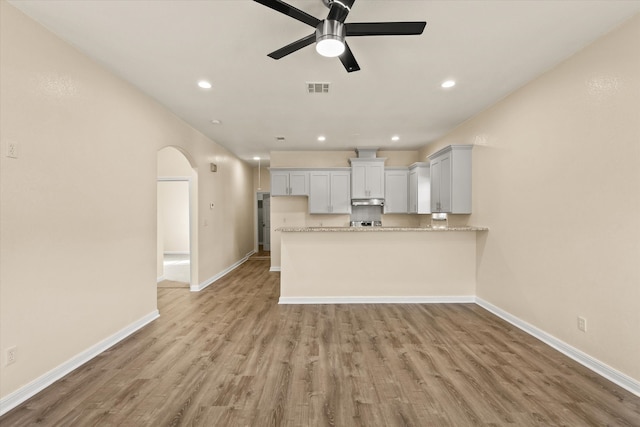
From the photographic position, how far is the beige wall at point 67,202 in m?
1.98

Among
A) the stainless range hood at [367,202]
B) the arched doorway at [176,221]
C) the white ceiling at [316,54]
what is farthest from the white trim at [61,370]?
the stainless range hood at [367,202]

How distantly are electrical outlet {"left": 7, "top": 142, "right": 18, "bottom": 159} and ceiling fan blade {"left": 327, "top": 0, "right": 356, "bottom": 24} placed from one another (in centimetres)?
245

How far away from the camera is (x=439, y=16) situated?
6.89ft

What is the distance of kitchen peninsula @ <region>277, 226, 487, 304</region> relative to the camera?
4.19 m

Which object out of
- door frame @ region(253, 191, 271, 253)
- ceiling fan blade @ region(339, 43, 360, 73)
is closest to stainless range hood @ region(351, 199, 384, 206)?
door frame @ region(253, 191, 271, 253)

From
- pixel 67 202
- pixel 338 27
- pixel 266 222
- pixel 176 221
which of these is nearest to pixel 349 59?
pixel 338 27

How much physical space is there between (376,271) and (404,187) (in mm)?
2866

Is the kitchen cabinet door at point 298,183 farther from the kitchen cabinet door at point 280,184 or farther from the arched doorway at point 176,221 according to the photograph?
the arched doorway at point 176,221

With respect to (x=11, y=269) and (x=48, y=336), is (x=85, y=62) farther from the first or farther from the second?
(x=48, y=336)

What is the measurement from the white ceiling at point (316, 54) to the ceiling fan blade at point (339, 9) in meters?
0.34

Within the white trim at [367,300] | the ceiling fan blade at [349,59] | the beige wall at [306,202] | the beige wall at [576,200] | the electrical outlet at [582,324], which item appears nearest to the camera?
the ceiling fan blade at [349,59]

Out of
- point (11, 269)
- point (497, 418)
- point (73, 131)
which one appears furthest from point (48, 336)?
point (497, 418)

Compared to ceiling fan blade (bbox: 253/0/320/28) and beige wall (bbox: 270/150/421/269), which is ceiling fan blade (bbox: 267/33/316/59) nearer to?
ceiling fan blade (bbox: 253/0/320/28)

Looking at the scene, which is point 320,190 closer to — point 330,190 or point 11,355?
point 330,190
